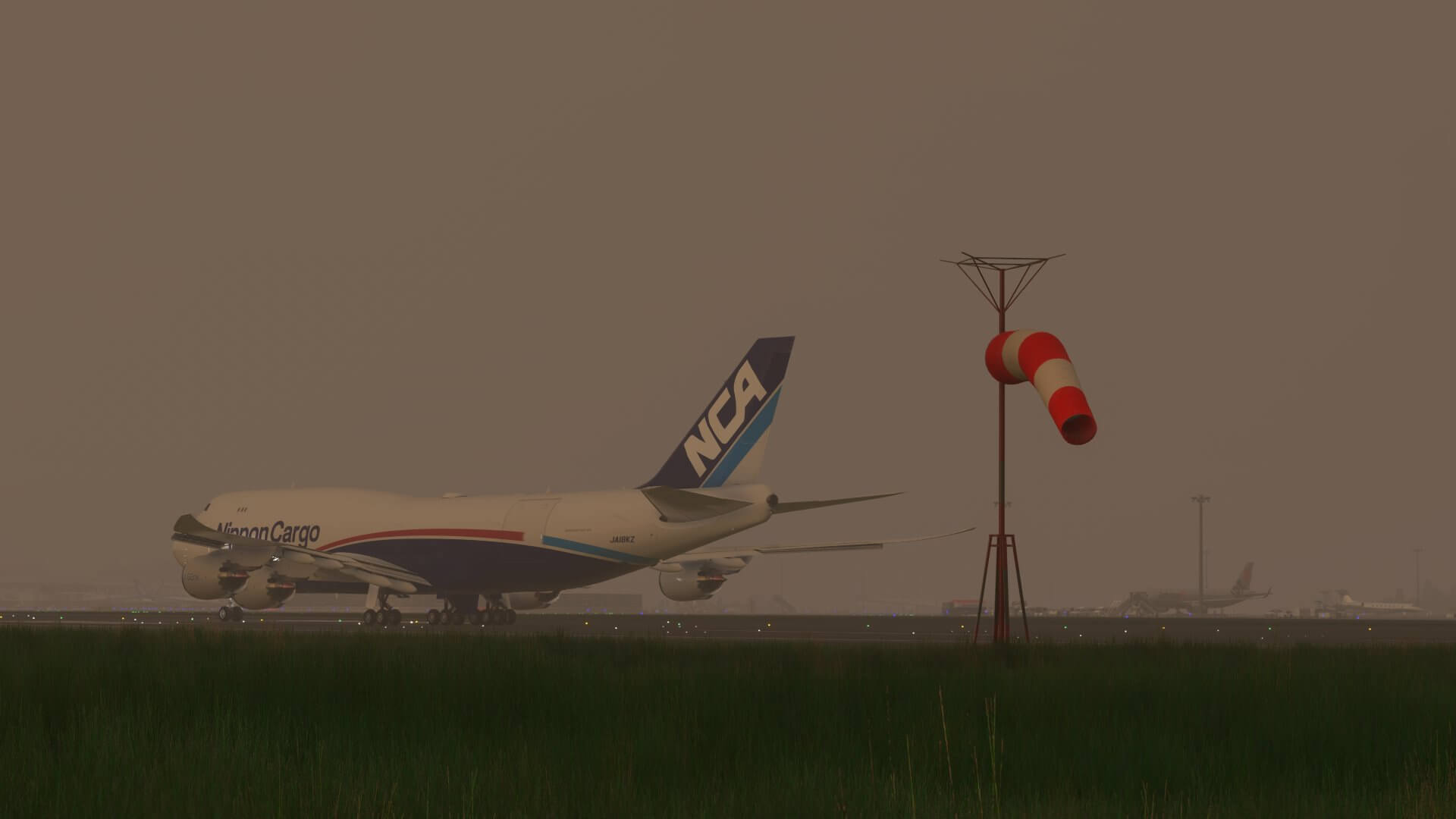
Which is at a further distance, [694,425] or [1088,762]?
[694,425]

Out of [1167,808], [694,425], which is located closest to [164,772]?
[1167,808]

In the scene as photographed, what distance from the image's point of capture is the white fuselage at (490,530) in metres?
42.8

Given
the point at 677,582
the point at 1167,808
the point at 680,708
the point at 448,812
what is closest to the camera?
the point at 448,812

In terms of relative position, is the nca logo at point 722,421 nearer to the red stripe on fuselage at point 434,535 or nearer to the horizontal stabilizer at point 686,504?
the horizontal stabilizer at point 686,504

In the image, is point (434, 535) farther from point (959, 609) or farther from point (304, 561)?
point (959, 609)

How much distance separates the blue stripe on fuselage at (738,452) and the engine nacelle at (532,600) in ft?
33.2

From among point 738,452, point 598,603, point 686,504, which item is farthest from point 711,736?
point 598,603

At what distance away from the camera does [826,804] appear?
372 inches

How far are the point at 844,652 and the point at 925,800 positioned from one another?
12.4m

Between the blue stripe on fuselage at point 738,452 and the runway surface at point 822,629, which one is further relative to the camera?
the blue stripe on fuselage at point 738,452

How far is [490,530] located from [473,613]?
4.12 metres

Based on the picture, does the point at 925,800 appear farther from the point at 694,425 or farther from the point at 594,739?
the point at 694,425

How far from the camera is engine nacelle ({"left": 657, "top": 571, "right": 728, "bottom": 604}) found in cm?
4844

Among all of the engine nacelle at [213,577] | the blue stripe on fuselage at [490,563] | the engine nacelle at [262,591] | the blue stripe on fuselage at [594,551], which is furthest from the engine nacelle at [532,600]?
the engine nacelle at [213,577]
